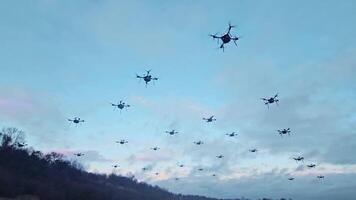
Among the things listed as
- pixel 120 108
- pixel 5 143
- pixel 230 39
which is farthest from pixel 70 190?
pixel 230 39

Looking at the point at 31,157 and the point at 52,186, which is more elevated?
the point at 31,157

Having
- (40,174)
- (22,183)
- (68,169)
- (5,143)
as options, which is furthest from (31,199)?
(68,169)

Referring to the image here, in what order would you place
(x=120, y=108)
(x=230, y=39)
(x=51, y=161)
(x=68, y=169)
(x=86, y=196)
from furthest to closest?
(x=68, y=169), (x=51, y=161), (x=86, y=196), (x=120, y=108), (x=230, y=39)

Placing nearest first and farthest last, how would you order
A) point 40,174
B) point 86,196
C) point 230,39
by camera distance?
point 230,39
point 86,196
point 40,174

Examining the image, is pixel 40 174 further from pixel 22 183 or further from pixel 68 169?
pixel 68 169

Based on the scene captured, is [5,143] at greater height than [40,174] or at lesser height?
greater

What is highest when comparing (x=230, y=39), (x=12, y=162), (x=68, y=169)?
(x=68, y=169)

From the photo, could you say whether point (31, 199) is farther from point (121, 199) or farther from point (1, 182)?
point (121, 199)

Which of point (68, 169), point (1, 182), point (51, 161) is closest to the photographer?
point (1, 182)

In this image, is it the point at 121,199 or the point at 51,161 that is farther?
the point at 121,199
